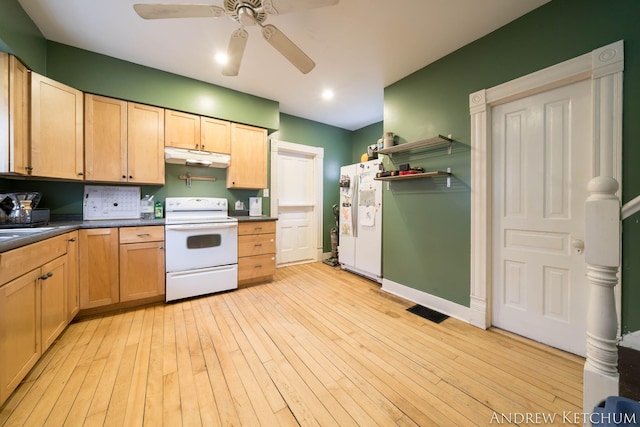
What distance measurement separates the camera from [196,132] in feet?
9.68

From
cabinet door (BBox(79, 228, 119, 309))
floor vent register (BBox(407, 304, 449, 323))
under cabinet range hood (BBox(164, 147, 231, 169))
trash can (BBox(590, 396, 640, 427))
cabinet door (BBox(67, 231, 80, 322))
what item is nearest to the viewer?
trash can (BBox(590, 396, 640, 427))

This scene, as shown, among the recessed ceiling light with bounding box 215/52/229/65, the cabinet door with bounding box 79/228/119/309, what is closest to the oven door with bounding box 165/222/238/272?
the cabinet door with bounding box 79/228/119/309

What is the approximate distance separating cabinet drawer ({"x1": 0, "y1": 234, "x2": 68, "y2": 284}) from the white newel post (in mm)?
2679

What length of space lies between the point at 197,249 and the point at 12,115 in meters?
1.78

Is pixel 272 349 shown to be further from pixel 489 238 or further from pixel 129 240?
pixel 489 238

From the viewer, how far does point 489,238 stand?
214cm

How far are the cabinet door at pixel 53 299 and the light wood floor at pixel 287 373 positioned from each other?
16cm

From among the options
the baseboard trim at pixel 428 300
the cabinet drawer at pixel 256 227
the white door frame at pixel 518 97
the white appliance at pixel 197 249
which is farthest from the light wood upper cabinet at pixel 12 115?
the white door frame at pixel 518 97

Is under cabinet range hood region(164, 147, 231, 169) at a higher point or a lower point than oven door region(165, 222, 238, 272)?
higher

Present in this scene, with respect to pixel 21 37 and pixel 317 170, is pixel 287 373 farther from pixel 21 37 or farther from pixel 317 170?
pixel 317 170

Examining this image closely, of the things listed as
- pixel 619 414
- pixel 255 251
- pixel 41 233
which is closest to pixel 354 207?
pixel 255 251

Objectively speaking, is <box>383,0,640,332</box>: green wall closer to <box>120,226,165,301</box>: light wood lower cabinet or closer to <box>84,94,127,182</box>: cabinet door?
<box>120,226,165,301</box>: light wood lower cabinet

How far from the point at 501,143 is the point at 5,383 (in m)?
→ 3.74

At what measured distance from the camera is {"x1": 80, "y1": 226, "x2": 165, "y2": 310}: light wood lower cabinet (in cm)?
222
